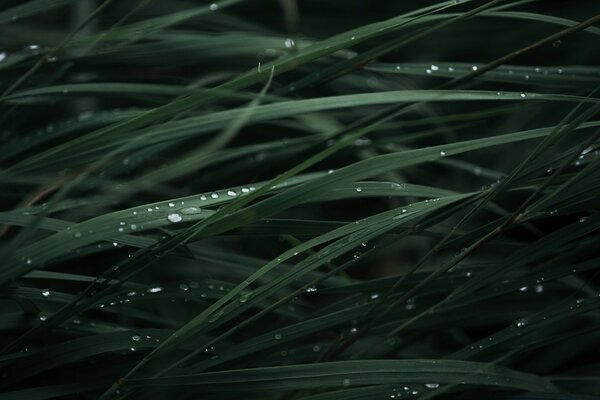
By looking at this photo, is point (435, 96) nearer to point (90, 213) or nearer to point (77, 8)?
point (90, 213)

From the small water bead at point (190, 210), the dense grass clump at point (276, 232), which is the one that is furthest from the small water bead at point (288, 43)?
the small water bead at point (190, 210)

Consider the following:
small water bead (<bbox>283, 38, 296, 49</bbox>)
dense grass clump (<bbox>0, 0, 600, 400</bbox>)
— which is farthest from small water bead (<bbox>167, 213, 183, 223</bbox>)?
small water bead (<bbox>283, 38, 296, 49</bbox>)

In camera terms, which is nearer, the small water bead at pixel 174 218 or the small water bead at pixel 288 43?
the small water bead at pixel 174 218

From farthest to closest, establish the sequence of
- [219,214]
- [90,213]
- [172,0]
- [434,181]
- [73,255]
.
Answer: [172,0] → [434,181] → [90,213] → [73,255] → [219,214]

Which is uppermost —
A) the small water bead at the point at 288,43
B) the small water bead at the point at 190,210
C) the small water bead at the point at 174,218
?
the small water bead at the point at 288,43

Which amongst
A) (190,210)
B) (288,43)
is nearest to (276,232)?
(190,210)

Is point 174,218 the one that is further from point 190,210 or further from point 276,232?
point 276,232

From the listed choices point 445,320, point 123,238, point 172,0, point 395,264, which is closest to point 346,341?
point 445,320

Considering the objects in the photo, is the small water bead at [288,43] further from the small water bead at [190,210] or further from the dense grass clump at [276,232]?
the small water bead at [190,210]

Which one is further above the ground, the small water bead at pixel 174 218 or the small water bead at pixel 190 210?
the small water bead at pixel 190 210
